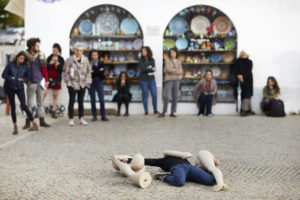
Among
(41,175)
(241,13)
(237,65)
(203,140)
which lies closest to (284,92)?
(237,65)

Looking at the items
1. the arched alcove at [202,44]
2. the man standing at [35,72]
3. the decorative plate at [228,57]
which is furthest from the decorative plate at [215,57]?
the man standing at [35,72]

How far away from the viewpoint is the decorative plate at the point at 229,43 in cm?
1418

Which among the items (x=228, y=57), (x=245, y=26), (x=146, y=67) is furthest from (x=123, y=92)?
(x=245, y=26)

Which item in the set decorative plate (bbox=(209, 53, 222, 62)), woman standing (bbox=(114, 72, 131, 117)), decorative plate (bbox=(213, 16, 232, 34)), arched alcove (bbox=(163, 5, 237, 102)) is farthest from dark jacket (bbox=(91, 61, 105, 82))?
decorative plate (bbox=(213, 16, 232, 34))

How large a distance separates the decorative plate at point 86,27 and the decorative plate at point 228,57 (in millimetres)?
4121

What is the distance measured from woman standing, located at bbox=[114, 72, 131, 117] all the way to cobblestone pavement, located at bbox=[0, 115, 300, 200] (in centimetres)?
111

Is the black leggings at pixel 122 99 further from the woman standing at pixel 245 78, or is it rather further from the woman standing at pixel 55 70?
the woman standing at pixel 245 78

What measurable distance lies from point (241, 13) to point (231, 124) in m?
3.94

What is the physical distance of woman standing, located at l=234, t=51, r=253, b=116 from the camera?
1370cm

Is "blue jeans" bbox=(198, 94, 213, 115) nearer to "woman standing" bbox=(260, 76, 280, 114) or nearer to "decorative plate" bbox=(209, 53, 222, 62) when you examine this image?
"decorative plate" bbox=(209, 53, 222, 62)

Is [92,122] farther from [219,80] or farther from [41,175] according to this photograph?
[41,175]

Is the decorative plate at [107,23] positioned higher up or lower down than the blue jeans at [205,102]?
higher up

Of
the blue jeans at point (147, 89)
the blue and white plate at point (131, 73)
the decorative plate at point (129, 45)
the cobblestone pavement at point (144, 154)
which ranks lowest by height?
the cobblestone pavement at point (144, 154)

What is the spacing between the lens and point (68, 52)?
1412 centimetres
